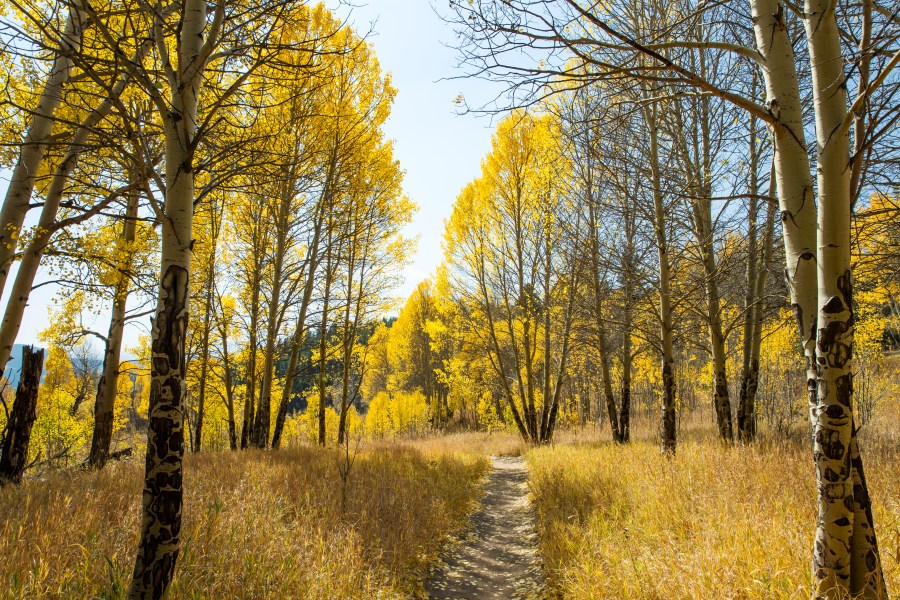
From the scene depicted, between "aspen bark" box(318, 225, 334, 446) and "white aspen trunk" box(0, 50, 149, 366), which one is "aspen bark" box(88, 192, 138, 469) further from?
"aspen bark" box(318, 225, 334, 446)

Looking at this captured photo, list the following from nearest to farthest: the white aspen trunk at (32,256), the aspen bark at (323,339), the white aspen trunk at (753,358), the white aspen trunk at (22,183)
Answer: the white aspen trunk at (22,183) → the white aspen trunk at (32,256) → the white aspen trunk at (753,358) → the aspen bark at (323,339)

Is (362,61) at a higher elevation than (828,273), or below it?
higher

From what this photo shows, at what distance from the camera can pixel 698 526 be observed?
3531mm

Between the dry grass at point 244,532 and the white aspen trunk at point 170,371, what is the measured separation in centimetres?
54

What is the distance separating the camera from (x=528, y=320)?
1282 cm

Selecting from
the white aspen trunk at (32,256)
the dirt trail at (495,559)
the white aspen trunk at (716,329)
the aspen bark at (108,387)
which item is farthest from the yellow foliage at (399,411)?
the white aspen trunk at (32,256)

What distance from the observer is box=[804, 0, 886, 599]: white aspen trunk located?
6.11ft

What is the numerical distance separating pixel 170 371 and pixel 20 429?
577 centimetres

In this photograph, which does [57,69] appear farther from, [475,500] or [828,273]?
[475,500]

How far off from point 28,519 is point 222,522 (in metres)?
1.39

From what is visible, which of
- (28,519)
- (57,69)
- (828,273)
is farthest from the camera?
(57,69)

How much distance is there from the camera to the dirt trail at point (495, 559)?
4.11 meters

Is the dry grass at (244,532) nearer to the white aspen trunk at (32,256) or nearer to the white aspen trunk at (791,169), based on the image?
the white aspen trunk at (32,256)

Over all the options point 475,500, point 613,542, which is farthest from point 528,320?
point 613,542
